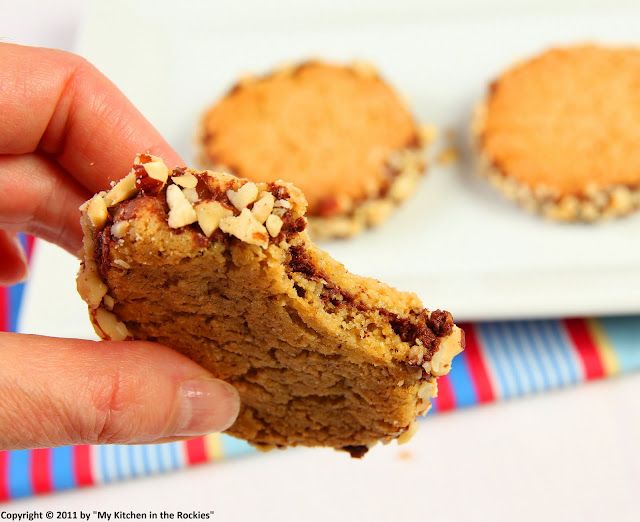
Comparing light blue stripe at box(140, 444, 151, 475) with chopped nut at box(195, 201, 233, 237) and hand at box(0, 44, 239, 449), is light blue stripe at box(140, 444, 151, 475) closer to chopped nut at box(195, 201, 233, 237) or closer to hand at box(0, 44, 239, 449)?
hand at box(0, 44, 239, 449)

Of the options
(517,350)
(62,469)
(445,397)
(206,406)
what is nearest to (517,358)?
(517,350)

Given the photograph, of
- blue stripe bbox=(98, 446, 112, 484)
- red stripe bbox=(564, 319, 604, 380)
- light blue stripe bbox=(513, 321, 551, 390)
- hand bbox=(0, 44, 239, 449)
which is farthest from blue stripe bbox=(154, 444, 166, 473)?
red stripe bbox=(564, 319, 604, 380)

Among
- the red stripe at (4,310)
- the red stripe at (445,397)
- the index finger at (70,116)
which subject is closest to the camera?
the index finger at (70,116)

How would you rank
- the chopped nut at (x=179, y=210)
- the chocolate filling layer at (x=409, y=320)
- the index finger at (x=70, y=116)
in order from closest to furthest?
the chopped nut at (x=179, y=210) → the chocolate filling layer at (x=409, y=320) → the index finger at (x=70, y=116)

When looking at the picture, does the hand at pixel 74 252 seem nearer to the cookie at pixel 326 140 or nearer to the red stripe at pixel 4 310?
the red stripe at pixel 4 310

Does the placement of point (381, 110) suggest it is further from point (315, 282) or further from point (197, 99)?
point (315, 282)

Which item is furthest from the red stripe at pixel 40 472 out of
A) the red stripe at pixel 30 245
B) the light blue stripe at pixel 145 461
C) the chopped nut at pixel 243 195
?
the chopped nut at pixel 243 195

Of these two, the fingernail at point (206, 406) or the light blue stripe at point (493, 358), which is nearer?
the fingernail at point (206, 406)

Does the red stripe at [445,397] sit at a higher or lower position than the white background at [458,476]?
higher
